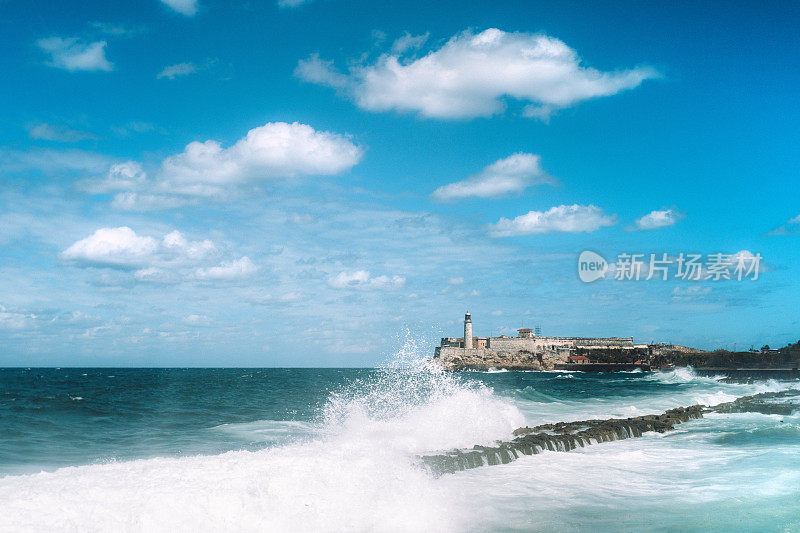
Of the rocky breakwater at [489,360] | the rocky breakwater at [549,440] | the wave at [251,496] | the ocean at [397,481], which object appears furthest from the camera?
the rocky breakwater at [489,360]

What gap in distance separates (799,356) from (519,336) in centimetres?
5174

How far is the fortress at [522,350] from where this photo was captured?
103 meters

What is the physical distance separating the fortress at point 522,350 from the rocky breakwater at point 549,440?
8277 centimetres

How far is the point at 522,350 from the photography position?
109m

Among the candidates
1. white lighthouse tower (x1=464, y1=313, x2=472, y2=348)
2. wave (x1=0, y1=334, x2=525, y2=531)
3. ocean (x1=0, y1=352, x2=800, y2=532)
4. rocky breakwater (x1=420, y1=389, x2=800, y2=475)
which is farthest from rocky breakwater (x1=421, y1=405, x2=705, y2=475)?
white lighthouse tower (x1=464, y1=313, x2=472, y2=348)

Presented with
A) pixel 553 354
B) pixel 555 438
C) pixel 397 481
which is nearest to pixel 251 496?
pixel 397 481

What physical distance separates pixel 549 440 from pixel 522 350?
98.5m

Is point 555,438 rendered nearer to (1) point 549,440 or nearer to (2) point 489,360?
(1) point 549,440

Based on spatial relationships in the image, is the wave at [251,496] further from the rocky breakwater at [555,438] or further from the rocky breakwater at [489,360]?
the rocky breakwater at [489,360]

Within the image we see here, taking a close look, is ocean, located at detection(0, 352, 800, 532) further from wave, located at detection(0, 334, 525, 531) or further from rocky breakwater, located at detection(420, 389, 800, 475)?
rocky breakwater, located at detection(420, 389, 800, 475)

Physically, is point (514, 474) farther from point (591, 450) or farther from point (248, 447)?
point (248, 447)

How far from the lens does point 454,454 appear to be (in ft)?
38.0

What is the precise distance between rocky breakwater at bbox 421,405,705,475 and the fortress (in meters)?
82.8

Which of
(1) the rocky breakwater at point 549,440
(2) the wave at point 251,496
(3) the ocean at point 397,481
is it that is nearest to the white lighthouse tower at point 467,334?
(1) the rocky breakwater at point 549,440
